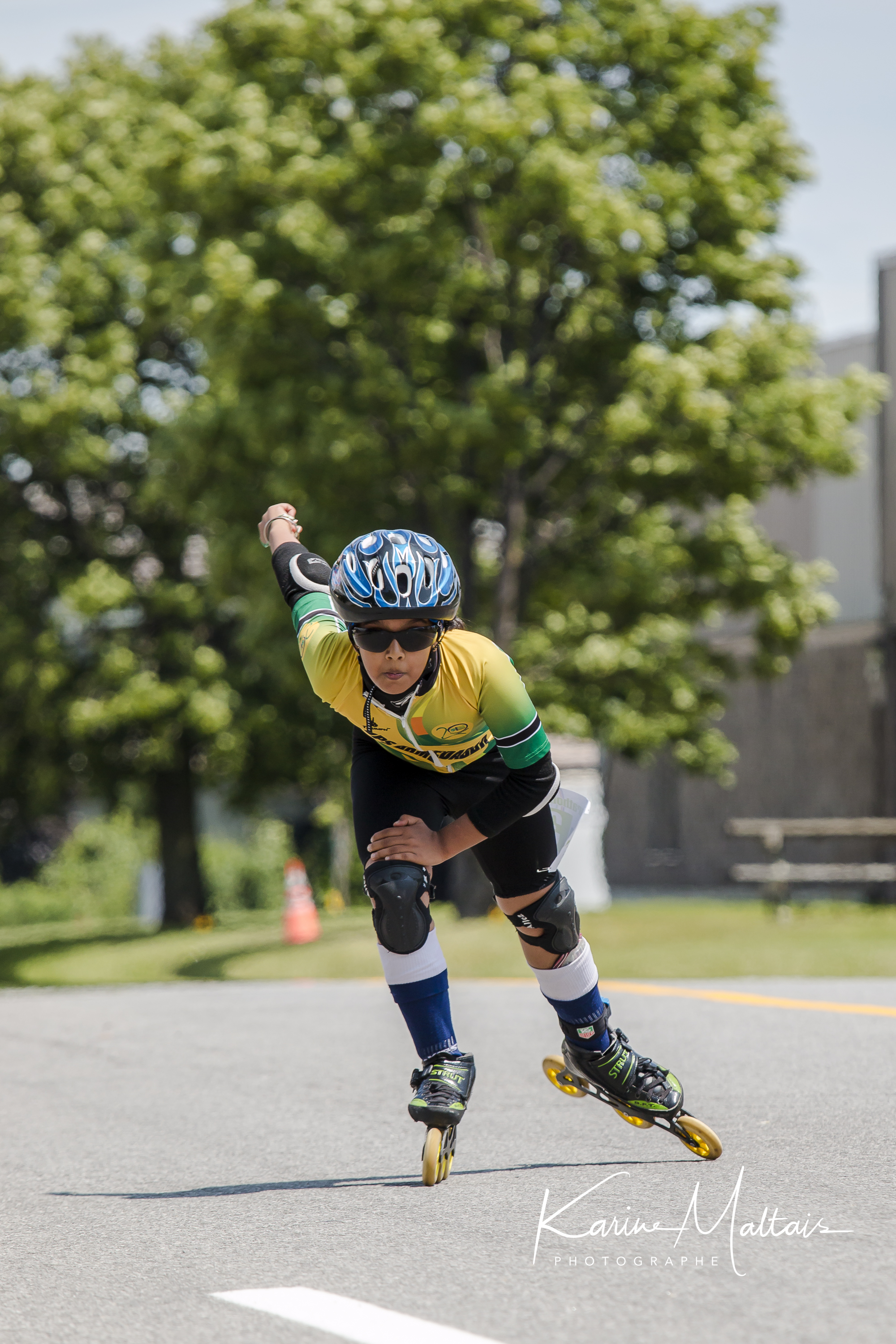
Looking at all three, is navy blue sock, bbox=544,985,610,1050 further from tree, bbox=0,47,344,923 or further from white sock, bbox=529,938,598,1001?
tree, bbox=0,47,344,923

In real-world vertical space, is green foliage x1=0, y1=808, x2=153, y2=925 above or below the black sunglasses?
below

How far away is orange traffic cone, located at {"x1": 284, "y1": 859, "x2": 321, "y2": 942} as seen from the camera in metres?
19.2

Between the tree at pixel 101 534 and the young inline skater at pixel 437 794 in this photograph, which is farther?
the tree at pixel 101 534

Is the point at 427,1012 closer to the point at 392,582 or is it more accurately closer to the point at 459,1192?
the point at 459,1192

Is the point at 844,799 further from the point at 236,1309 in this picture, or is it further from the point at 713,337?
the point at 236,1309

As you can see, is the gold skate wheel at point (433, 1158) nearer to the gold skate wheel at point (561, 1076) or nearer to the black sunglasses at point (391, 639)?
the gold skate wheel at point (561, 1076)

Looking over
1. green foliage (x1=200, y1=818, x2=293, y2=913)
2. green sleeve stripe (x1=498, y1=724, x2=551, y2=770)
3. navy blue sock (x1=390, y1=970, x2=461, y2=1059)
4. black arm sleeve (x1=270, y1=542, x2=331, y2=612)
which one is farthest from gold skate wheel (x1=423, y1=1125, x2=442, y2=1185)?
green foliage (x1=200, y1=818, x2=293, y2=913)

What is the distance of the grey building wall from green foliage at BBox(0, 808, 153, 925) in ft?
30.1

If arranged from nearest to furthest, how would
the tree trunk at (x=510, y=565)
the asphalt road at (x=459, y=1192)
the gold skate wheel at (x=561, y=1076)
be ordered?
the asphalt road at (x=459, y=1192) < the gold skate wheel at (x=561, y=1076) < the tree trunk at (x=510, y=565)

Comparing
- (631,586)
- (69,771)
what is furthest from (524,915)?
(69,771)

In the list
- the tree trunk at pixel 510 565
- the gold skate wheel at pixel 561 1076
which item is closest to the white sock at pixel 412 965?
the gold skate wheel at pixel 561 1076

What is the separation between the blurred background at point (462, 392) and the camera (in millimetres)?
17062

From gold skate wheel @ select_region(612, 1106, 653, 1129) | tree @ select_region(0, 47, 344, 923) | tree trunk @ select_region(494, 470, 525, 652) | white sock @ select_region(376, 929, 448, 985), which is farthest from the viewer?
tree @ select_region(0, 47, 344, 923)

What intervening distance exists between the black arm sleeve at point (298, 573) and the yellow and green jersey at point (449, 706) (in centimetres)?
26
